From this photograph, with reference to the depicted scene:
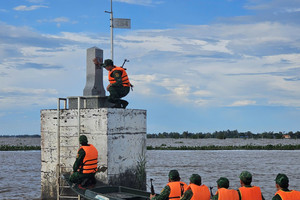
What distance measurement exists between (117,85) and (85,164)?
3.19 metres

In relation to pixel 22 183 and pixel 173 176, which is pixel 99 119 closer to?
pixel 173 176

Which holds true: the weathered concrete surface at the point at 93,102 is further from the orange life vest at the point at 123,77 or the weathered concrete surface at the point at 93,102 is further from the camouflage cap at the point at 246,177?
the camouflage cap at the point at 246,177

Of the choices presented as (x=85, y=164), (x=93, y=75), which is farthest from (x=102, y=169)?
(x=93, y=75)

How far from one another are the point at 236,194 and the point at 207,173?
23095 mm

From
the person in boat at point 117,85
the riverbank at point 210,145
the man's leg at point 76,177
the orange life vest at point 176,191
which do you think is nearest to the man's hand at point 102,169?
the man's leg at point 76,177

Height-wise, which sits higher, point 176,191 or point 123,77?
point 123,77

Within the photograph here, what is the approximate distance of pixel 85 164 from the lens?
42.6 feet

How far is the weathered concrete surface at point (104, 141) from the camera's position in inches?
534

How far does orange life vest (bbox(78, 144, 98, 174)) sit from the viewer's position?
12867 mm

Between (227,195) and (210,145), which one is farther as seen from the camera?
(210,145)

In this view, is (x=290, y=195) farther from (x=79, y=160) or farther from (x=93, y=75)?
(x=93, y=75)

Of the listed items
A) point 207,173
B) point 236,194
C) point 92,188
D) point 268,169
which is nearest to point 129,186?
point 92,188

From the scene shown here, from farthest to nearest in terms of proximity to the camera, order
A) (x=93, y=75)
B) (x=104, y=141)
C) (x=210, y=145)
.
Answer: (x=210, y=145)
(x=93, y=75)
(x=104, y=141)

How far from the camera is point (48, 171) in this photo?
594 inches
